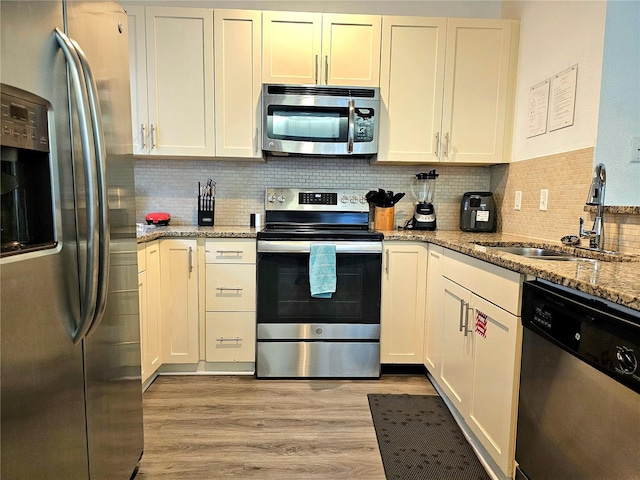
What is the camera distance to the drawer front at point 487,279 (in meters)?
1.32

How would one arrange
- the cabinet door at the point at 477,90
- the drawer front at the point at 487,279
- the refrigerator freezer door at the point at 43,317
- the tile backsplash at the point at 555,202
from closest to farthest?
the refrigerator freezer door at the point at 43,317, the drawer front at the point at 487,279, the tile backsplash at the point at 555,202, the cabinet door at the point at 477,90

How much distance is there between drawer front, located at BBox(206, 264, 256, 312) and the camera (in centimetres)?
231

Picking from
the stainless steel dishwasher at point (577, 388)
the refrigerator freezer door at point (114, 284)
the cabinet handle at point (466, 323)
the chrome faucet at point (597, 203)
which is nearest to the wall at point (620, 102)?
the chrome faucet at point (597, 203)

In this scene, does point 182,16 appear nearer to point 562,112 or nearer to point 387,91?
point 387,91

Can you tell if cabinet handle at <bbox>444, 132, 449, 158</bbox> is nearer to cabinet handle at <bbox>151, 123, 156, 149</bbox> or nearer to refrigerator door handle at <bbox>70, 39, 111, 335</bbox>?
cabinet handle at <bbox>151, 123, 156, 149</bbox>

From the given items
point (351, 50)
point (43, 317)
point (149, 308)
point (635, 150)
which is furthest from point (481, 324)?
point (351, 50)

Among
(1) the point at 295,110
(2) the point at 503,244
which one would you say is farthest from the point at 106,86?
(2) the point at 503,244

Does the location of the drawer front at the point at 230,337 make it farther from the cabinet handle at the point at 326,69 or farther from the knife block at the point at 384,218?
the cabinet handle at the point at 326,69

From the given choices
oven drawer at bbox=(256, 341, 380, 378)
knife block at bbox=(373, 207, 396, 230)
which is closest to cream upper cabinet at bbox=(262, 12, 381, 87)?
knife block at bbox=(373, 207, 396, 230)

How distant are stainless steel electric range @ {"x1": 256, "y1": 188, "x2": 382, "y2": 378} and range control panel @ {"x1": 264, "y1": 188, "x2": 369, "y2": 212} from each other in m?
0.42

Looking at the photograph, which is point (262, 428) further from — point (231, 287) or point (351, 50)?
point (351, 50)

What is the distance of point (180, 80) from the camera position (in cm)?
242

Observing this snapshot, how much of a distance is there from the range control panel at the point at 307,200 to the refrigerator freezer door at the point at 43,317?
5.92 feet

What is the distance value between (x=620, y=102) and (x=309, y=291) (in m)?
1.83
